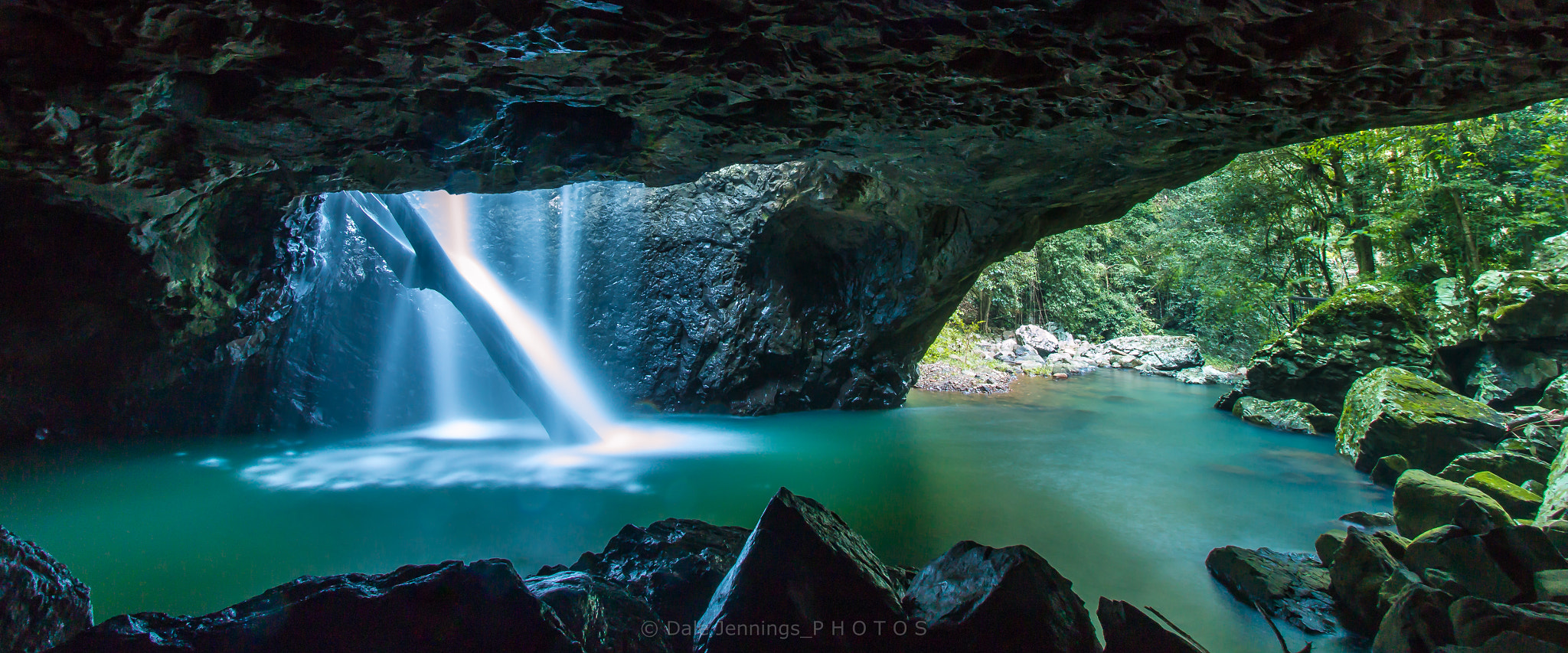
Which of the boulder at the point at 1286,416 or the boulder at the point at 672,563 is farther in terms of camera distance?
the boulder at the point at 1286,416

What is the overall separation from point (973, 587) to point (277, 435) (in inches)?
356

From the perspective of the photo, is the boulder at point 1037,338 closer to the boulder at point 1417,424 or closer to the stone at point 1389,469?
the boulder at point 1417,424

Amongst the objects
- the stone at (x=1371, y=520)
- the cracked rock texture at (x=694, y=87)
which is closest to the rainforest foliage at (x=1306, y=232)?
the stone at (x=1371, y=520)

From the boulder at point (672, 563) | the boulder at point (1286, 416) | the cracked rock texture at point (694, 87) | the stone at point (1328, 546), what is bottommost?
the boulder at point (1286, 416)

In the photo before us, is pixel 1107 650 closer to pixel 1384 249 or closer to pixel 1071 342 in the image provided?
pixel 1384 249

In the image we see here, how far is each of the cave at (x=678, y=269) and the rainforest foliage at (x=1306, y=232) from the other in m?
3.17

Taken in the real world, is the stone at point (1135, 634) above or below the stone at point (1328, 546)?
above

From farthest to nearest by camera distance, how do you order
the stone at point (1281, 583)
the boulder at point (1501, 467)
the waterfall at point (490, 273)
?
the waterfall at point (490, 273), the boulder at point (1501, 467), the stone at point (1281, 583)

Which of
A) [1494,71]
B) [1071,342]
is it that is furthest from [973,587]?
[1071,342]

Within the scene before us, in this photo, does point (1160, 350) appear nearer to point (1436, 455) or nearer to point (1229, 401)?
point (1229, 401)

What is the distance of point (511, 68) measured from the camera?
103 inches

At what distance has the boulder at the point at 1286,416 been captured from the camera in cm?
835

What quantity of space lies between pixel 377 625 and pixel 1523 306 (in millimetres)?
10496

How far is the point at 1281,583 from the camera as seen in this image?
3012 millimetres
